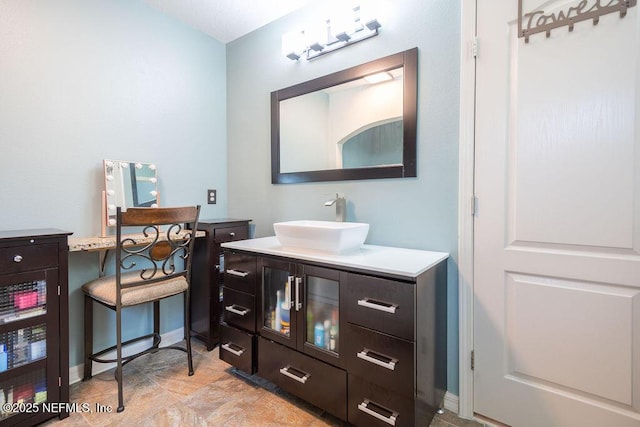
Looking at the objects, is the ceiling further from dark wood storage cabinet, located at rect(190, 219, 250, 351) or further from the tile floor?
the tile floor

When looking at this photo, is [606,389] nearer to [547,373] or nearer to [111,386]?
[547,373]

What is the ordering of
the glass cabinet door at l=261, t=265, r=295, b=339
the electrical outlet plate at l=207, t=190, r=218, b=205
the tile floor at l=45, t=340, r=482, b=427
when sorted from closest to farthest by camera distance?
the tile floor at l=45, t=340, r=482, b=427 < the glass cabinet door at l=261, t=265, r=295, b=339 < the electrical outlet plate at l=207, t=190, r=218, b=205

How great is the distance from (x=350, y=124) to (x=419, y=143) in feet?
1.56

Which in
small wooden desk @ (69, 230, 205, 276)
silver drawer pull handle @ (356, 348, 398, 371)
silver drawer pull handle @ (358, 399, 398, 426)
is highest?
small wooden desk @ (69, 230, 205, 276)

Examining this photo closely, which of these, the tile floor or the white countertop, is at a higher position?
the white countertop

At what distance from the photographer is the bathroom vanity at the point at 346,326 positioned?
118 centimetres

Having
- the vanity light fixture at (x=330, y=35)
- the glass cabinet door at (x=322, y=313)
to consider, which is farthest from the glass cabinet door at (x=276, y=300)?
the vanity light fixture at (x=330, y=35)

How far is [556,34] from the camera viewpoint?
1258mm

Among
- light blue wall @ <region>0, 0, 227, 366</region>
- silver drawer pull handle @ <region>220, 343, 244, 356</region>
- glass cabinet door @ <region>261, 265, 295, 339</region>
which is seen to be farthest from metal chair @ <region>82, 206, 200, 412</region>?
Answer: glass cabinet door @ <region>261, 265, 295, 339</region>

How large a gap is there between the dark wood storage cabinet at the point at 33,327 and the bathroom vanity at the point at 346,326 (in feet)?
2.66

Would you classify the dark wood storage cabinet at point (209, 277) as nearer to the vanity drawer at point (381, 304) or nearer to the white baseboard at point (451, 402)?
the vanity drawer at point (381, 304)

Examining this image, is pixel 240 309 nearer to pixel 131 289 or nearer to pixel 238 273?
pixel 238 273

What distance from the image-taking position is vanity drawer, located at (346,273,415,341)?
1.16 meters

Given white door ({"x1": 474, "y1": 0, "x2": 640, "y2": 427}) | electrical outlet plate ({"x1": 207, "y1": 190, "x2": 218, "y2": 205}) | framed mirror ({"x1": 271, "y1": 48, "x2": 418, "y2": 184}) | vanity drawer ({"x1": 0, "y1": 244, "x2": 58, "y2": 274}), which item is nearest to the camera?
white door ({"x1": 474, "y1": 0, "x2": 640, "y2": 427})
